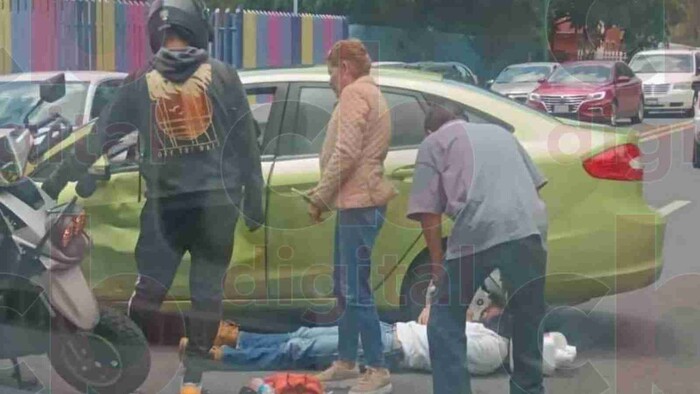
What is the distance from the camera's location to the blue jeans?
18.7 ft

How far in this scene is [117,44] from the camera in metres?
8.63

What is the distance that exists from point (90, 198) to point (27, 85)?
1089mm

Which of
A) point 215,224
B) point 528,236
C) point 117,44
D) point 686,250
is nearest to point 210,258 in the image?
point 215,224

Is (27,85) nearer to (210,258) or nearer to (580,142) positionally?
(210,258)

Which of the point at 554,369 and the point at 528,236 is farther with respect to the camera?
the point at 554,369

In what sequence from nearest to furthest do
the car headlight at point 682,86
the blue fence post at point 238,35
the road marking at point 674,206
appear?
1. the blue fence post at point 238,35
2. the car headlight at point 682,86
3. the road marking at point 674,206

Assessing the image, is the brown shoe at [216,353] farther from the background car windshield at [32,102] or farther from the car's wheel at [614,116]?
the car's wheel at [614,116]

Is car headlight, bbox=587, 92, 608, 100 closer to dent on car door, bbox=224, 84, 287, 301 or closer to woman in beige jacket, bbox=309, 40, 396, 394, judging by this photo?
woman in beige jacket, bbox=309, 40, 396, 394

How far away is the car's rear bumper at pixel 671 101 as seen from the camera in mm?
8141

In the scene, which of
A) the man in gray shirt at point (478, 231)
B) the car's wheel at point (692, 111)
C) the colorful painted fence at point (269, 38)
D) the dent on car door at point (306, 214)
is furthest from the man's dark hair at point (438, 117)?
the car's wheel at point (692, 111)

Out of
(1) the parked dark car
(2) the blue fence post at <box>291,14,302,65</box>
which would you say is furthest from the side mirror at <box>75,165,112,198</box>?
(1) the parked dark car

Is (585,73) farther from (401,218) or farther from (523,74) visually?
(401,218)

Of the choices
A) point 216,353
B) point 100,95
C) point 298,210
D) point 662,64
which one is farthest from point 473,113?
point 100,95

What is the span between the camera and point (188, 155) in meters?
5.49
